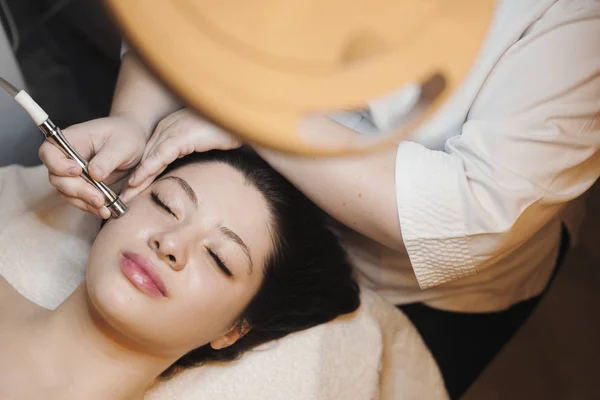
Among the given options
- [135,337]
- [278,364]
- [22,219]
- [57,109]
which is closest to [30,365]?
[135,337]

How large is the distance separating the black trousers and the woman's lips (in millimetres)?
552

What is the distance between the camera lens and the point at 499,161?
27.2 inches

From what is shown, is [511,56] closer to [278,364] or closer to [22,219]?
[278,364]

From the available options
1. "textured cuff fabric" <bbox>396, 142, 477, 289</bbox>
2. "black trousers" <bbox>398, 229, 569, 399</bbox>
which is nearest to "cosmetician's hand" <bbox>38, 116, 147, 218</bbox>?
"textured cuff fabric" <bbox>396, 142, 477, 289</bbox>

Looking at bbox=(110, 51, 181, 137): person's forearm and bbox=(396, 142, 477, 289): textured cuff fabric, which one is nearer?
bbox=(396, 142, 477, 289): textured cuff fabric

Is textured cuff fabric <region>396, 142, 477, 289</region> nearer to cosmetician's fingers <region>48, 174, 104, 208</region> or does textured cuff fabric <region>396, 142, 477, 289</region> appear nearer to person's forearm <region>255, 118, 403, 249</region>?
person's forearm <region>255, 118, 403, 249</region>

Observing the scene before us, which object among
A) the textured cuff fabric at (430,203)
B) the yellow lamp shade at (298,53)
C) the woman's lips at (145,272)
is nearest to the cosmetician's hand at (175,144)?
the woman's lips at (145,272)

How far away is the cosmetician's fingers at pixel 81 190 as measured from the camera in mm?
722

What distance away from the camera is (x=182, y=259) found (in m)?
0.74

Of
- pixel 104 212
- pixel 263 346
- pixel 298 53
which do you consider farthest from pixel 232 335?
pixel 298 53

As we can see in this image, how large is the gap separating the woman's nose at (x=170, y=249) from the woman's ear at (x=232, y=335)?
215 millimetres

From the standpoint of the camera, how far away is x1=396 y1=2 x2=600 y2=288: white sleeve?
0.67 metres

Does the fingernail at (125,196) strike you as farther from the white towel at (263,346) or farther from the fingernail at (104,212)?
the white towel at (263,346)

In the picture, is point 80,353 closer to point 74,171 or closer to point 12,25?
point 74,171
